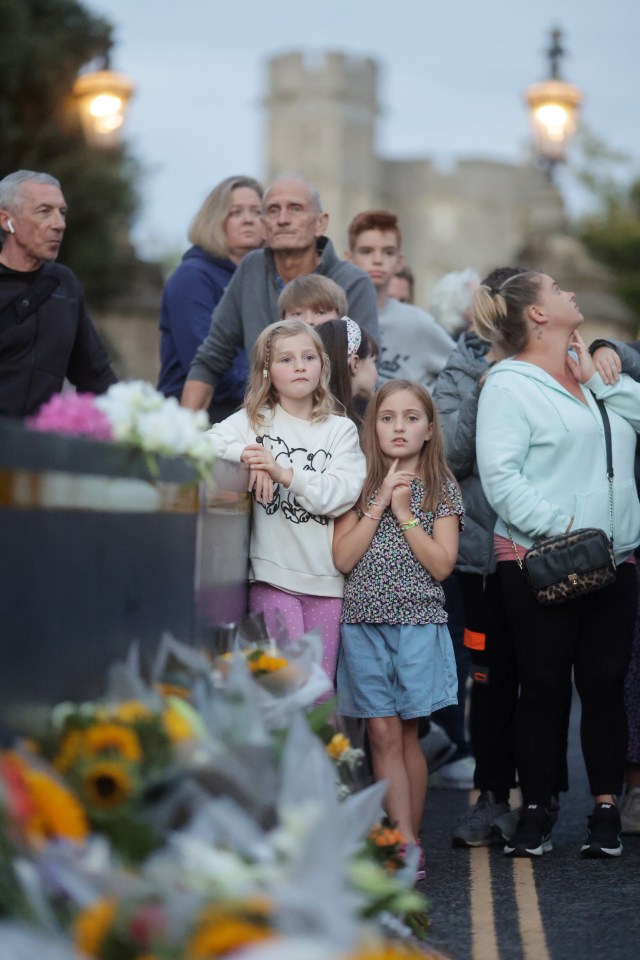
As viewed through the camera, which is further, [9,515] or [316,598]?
[316,598]

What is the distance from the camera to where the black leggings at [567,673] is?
21.1 feet

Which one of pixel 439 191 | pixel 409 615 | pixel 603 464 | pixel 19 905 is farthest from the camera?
pixel 439 191

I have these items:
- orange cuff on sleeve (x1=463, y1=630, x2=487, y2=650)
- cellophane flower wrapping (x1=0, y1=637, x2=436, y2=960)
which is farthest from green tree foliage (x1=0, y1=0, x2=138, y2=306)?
cellophane flower wrapping (x1=0, y1=637, x2=436, y2=960)

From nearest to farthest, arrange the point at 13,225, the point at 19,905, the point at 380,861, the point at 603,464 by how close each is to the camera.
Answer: the point at 19,905 < the point at 380,861 < the point at 603,464 < the point at 13,225

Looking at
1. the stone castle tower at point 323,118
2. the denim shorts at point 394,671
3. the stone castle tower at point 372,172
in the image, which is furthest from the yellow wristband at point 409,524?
the stone castle tower at point 323,118

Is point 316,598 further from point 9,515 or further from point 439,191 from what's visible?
point 439,191

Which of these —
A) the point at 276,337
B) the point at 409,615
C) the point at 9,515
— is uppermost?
the point at 276,337

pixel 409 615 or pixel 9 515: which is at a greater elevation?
pixel 9 515

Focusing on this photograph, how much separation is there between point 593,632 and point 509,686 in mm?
556

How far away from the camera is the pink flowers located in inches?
160

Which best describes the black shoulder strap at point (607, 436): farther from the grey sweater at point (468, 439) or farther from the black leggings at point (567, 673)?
the grey sweater at point (468, 439)

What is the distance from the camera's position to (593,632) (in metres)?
6.49

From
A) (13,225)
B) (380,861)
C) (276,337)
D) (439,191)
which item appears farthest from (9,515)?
(439,191)

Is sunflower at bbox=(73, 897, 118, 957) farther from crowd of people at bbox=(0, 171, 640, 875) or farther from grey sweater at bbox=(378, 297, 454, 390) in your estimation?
grey sweater at bbox=(378, 297, 454, 390)
